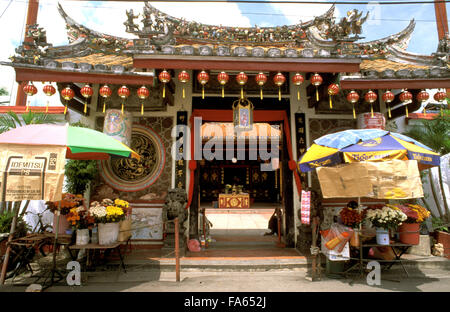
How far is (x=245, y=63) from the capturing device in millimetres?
5949

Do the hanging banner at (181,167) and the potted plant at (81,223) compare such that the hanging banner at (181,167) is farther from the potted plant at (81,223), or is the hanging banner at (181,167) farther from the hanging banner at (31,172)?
the hanging banner at (31,172)

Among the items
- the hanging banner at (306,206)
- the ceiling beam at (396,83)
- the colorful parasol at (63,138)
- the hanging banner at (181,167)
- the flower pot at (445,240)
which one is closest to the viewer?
the colorful parasol at (63,138)

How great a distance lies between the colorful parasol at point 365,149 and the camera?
4586 millimetres

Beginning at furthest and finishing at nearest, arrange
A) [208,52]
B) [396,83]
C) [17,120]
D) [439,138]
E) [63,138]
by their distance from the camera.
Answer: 1. [439,138]
2. [17,120]
3. [396,83]
4. [208,52]
5. [63,138]

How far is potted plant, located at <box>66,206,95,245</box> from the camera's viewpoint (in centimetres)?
459

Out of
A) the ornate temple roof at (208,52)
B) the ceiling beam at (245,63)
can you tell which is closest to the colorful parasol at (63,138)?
the ornate temple roof at (208,52)

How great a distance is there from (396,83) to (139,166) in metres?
7.31

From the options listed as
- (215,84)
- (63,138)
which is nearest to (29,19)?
(215,84)

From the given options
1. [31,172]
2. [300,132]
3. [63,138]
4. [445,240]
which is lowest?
[445,240]

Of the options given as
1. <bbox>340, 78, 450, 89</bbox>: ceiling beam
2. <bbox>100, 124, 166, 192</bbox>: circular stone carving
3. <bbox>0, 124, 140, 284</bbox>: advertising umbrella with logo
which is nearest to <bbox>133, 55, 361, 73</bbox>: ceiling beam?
<bbox>340, 78, 450, 89</bbox>: ceiling beam

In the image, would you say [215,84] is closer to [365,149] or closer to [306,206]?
[306,206]

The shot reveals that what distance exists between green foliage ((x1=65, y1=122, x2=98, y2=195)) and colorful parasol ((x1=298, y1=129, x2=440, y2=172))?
215 inches

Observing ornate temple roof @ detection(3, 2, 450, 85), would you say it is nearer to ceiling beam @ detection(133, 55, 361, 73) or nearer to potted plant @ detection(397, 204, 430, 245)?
ceiling beam @ detection(133, 55, 361, 73)

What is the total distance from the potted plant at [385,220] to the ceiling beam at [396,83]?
3102 mm
